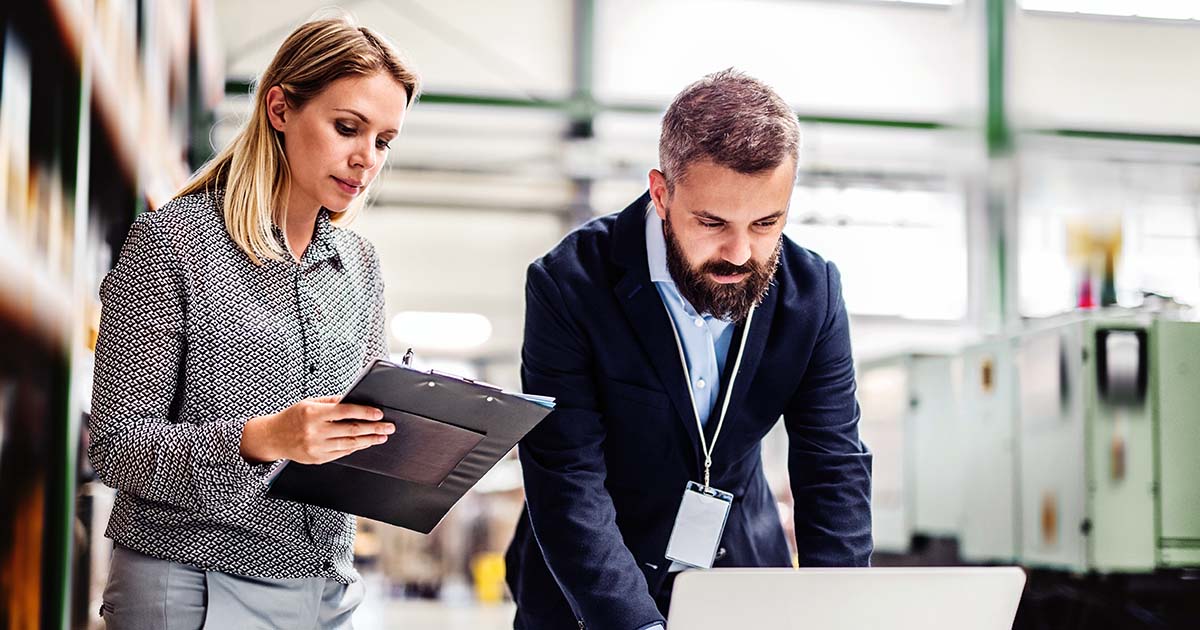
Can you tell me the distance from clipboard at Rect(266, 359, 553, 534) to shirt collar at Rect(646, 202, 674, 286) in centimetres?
39

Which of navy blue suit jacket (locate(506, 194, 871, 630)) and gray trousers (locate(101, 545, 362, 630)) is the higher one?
navy blue suit jacket (locate(506, 194, 871, 630))

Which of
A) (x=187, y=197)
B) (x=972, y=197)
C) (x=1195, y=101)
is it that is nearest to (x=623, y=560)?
(x=187, y=197)

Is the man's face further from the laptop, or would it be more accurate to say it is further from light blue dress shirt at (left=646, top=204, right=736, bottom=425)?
the laptop

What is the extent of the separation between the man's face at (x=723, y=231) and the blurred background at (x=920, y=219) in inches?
115

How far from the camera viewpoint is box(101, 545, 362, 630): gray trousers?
140cm

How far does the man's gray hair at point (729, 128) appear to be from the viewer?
5.13 ft

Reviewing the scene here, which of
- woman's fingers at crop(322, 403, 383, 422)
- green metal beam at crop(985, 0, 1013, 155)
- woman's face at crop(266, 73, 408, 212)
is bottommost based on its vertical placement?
woman's fingers at crop(322, 403, 383, 422)

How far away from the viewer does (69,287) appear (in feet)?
6.98

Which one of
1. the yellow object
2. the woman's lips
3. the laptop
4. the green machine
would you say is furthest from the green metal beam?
the laptop

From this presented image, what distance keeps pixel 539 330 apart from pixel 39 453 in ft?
2.89

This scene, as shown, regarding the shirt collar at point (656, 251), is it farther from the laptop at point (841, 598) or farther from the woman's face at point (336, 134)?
the laptop at point (841, 598)

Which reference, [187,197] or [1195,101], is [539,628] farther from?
[1195,101]

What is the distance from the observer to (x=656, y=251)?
5.83 feet

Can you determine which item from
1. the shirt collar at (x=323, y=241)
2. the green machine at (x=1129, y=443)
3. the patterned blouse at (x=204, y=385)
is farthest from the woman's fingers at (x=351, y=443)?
the green machine at (x=1129, y=443)
